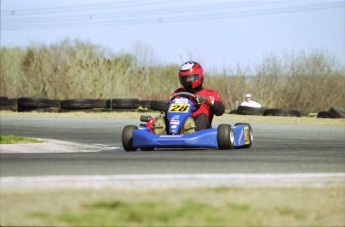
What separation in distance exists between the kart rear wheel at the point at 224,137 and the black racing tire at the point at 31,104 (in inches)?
906

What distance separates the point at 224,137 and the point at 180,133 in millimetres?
814

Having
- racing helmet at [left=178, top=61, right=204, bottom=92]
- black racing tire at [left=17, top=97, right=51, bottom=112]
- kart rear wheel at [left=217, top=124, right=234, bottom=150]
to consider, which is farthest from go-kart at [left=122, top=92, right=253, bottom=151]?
black racing tire at [left=17, top=97, right=51, bottom=112]

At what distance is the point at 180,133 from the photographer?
45.6ft

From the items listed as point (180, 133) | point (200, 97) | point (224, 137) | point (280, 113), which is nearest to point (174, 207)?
point (224, 137)

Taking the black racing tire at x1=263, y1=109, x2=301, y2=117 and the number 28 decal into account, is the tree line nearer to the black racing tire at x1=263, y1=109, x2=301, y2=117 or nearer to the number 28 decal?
the black racing tire at x1=263, y1=109, x2=301, y2=117

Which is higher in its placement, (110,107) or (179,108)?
(179,108)

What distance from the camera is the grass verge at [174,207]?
684 centimetres

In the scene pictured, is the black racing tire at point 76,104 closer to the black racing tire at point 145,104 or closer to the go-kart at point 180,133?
the black racing tire at point 145,104

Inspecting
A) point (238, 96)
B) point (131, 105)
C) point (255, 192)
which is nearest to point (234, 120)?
point (131, 105)

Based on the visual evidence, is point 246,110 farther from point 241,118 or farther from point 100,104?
point 100,104

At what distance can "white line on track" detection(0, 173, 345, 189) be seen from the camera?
812 centimetres

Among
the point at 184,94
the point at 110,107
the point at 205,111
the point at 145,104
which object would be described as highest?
the point at 184,94

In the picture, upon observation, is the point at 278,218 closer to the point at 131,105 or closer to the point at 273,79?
the point at 131,105

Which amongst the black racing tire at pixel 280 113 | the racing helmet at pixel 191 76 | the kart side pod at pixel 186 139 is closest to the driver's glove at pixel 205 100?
the racing helmet at pixel 191 76
